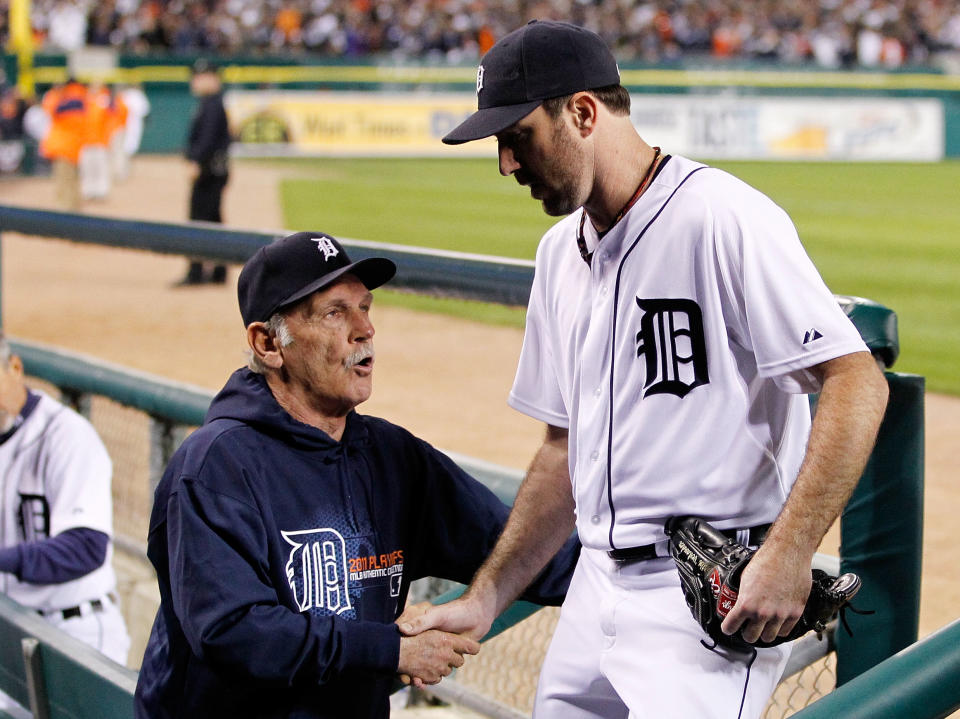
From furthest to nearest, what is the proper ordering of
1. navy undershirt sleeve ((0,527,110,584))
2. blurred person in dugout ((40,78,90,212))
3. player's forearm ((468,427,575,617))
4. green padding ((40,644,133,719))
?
1. blurred person in dugout ((40,78,90,212))
2. navy undershirt sleeve ((0,527,110,584))
3. green padding ((40,644,133,719))
4. player's forearm ((468,427,575,617))

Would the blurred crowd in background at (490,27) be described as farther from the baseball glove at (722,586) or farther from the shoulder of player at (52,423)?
the baseball glove at (722,586)

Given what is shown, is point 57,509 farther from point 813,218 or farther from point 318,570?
point 813,218

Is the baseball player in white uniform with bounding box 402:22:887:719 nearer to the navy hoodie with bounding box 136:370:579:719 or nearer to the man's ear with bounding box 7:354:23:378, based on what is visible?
the navy hoodie with bounding box 136:370:579:719

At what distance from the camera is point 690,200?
78.2 inches

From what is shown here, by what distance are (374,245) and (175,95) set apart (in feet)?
70.8

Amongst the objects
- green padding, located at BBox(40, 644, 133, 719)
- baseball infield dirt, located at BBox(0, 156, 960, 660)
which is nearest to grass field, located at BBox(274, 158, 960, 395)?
baseball infield dirt, located at BBox(0, 156, 960, 660)

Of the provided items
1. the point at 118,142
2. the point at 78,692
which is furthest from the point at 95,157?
the point at 78,692

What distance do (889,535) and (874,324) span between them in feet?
1.32

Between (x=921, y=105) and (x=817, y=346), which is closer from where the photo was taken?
(x=817, y=346)

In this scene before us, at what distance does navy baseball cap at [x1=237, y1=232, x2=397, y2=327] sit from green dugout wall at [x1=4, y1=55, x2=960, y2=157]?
21639mm

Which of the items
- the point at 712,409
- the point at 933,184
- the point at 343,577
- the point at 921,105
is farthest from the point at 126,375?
the point at 921,105

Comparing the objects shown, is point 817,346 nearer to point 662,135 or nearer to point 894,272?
point 894,272

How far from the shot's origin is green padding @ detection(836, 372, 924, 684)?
2197 millimetres

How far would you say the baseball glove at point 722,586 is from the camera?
1863 millimetres
